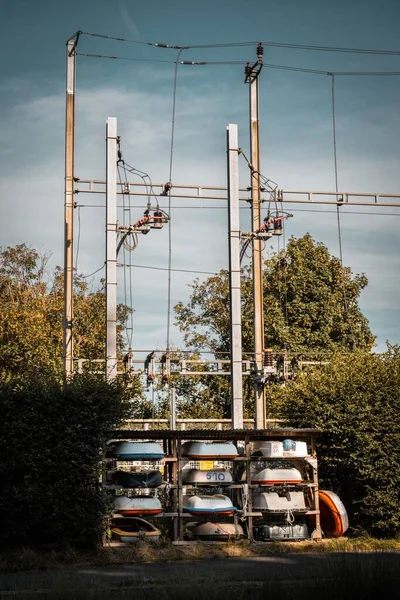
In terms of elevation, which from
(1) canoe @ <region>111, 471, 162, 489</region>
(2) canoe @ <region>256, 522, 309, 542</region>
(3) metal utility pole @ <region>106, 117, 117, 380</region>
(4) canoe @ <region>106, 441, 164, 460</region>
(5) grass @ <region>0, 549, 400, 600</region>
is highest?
(3) metal utility pole @ <region>106, 117, 117, 380</region>

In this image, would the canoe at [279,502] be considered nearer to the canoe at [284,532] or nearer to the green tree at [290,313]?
the canoe at [284,532]

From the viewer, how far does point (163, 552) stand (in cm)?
1836

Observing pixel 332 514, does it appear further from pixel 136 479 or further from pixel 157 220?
Result: pixel 157 220

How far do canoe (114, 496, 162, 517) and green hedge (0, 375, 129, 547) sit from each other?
80 centimetres

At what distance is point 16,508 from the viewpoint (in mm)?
18234

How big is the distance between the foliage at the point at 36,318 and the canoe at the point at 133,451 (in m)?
22.6

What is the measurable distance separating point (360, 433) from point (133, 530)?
5.10 meters

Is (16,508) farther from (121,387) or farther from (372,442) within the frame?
(372,442)

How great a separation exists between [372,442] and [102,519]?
6.01m

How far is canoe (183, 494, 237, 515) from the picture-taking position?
65.0 ft

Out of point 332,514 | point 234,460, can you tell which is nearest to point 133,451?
point 234,460

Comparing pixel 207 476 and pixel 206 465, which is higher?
pixel 206 465

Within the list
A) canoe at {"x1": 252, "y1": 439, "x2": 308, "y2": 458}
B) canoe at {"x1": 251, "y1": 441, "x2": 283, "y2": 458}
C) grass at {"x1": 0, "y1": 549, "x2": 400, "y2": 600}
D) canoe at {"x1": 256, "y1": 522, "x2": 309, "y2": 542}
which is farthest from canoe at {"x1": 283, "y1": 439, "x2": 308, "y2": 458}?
grass at {"x1": 0, "y1": 549, "x2": 400, "y2": 600}

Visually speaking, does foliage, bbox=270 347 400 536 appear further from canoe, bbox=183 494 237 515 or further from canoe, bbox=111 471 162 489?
canoe, bbox=111 471 162 489
